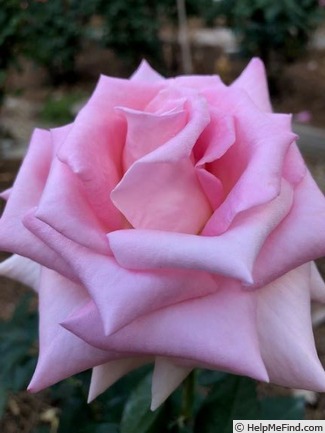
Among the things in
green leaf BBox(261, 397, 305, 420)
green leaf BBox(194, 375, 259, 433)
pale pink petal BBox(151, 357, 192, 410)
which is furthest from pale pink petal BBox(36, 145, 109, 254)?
green leaf BBox(261, 397, 305, 420)

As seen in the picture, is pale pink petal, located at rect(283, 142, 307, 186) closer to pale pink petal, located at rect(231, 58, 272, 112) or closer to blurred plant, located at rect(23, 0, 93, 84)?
pale pink petal, located at rect(231, 58, 272, 112)

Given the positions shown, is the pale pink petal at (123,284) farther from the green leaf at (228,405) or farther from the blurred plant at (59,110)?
the blurred plant at (59,110)

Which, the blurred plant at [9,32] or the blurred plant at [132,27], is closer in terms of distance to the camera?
the blurred plant at [9,32]

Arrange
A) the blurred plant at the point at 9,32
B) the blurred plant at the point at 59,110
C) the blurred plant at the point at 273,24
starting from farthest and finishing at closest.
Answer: the blurred plant at the point at 59,110
the blurred plant at the point at 273,24
the blurred plant at the point at 9,32

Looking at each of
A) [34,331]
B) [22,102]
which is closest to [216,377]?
[34,331]

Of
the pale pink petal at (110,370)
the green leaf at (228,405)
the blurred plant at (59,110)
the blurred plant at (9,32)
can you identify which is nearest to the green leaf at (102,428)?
the green leaf at (228,405)

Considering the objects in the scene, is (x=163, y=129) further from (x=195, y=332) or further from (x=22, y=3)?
(x=22, y=3)

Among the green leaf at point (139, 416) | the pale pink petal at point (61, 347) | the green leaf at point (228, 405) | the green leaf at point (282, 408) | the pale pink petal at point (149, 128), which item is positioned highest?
the pale pink petal at point (149, 128)
